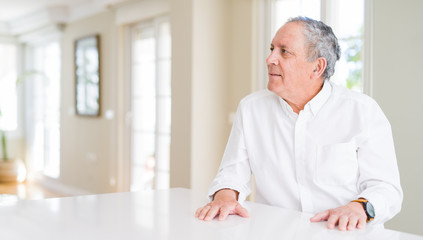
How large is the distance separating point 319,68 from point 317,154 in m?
0.36

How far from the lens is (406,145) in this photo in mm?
2957

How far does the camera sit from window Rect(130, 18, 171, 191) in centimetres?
495


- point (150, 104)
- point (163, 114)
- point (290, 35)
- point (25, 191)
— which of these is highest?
point (290, 35)

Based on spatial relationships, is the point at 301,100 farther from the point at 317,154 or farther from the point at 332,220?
the point at 332,220

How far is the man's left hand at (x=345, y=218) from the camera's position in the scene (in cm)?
121

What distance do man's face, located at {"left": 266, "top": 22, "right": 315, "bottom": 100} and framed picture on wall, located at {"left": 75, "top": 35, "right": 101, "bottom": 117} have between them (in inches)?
179

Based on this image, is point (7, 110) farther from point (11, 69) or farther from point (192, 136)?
point (192, 136)

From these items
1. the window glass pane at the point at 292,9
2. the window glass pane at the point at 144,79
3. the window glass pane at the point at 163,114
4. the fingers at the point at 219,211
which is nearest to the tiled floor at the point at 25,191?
the window glass pane at the point at 144,79

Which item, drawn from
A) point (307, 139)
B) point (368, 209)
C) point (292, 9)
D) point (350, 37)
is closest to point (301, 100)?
point (307, 139)

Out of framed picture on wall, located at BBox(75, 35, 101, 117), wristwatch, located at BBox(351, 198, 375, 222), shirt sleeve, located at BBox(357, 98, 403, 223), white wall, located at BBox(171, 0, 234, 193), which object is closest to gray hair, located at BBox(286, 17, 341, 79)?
shirt sleeve, located at BBox(357, 98, 403, 223)

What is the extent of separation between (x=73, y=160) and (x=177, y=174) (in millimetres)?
2950

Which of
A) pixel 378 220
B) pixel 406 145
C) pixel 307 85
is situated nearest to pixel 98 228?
pixel 378 220

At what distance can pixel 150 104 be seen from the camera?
520 cm

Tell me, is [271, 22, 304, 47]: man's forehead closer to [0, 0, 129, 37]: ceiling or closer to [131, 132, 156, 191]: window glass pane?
[131, 132, 156, 191]: window glass pane
